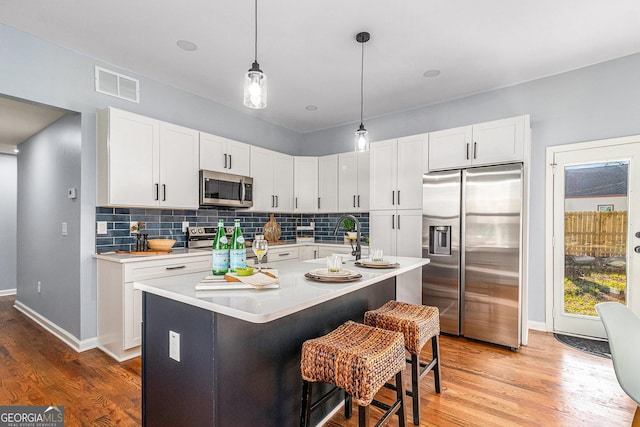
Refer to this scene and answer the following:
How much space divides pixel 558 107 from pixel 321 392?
365cm

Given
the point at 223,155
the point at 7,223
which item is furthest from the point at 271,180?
the point at 7,223

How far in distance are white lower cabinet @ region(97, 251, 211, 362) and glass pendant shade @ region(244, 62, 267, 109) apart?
6.15 feet

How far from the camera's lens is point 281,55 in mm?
3051

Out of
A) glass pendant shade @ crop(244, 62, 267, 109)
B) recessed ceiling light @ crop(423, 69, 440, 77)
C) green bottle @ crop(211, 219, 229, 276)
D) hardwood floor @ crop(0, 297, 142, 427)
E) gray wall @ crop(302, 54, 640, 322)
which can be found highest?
recessed ceiling light @ crop(423, 69, 440, 77)

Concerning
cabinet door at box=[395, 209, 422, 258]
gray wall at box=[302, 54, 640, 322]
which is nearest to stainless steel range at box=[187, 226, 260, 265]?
cabinet door at box=[395, 209, 422, 258]

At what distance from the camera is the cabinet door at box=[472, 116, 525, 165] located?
124 inches

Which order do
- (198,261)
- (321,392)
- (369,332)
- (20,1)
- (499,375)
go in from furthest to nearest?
(198,261), (499,375), (20,1), (321,392), (369,332)

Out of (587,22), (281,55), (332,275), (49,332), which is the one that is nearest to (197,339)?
(332,275)

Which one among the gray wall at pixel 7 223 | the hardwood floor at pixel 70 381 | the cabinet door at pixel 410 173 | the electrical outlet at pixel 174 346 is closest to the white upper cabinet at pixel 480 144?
the cabinet door at pixel 410 173

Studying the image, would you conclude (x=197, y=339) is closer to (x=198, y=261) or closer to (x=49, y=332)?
(x=198, y=261)

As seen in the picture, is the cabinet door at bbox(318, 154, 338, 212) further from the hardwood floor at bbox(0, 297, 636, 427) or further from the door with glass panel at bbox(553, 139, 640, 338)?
the door with glass panel at bbox(553, 139, 640, 338)

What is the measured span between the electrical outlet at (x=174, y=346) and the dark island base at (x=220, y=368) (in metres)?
0.02

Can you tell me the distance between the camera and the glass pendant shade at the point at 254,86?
1733mm

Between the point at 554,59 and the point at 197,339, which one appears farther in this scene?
the point at 554,59
